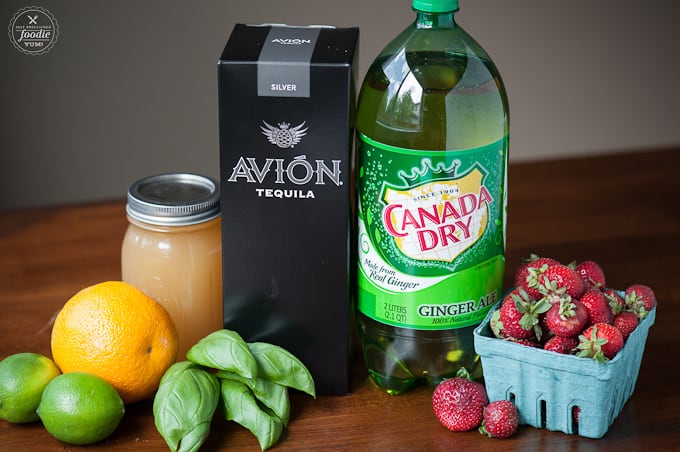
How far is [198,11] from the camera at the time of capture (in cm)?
219

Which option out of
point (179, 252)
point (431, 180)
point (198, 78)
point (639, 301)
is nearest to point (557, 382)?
point (639, 301)

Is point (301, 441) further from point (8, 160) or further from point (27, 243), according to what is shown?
point (8, 160)

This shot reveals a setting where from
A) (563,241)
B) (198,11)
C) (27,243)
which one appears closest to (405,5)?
(198,11)

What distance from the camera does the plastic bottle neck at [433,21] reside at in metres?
1.16

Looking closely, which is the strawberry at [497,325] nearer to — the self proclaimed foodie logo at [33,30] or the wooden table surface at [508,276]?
the wooden table surface at [508,276]

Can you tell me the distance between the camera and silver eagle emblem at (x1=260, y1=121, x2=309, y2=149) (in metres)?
1.12

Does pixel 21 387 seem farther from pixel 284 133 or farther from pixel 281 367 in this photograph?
pixel 284 133

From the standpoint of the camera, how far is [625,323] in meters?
1.12

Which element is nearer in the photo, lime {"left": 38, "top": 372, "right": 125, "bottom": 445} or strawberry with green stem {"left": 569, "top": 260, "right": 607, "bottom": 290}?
lime {"left": 38, "top": 372, "right": 125, "bottom": 445}

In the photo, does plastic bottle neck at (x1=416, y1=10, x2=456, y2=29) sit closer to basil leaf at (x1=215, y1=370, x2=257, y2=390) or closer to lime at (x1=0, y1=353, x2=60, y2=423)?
basil leaf at (x1=215, y1=370, x2=257, y2=390)

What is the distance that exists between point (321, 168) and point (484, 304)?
0.26 meters

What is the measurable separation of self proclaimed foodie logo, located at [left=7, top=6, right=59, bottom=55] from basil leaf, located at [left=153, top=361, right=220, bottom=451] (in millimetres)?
880

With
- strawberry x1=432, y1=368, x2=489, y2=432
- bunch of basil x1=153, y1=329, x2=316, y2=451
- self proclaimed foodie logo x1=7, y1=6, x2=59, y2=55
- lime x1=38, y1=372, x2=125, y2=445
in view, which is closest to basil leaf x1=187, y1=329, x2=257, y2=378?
bunch of basil x1=153, y1=329, x2=316, y2=451

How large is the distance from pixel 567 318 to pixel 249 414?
36 cm
